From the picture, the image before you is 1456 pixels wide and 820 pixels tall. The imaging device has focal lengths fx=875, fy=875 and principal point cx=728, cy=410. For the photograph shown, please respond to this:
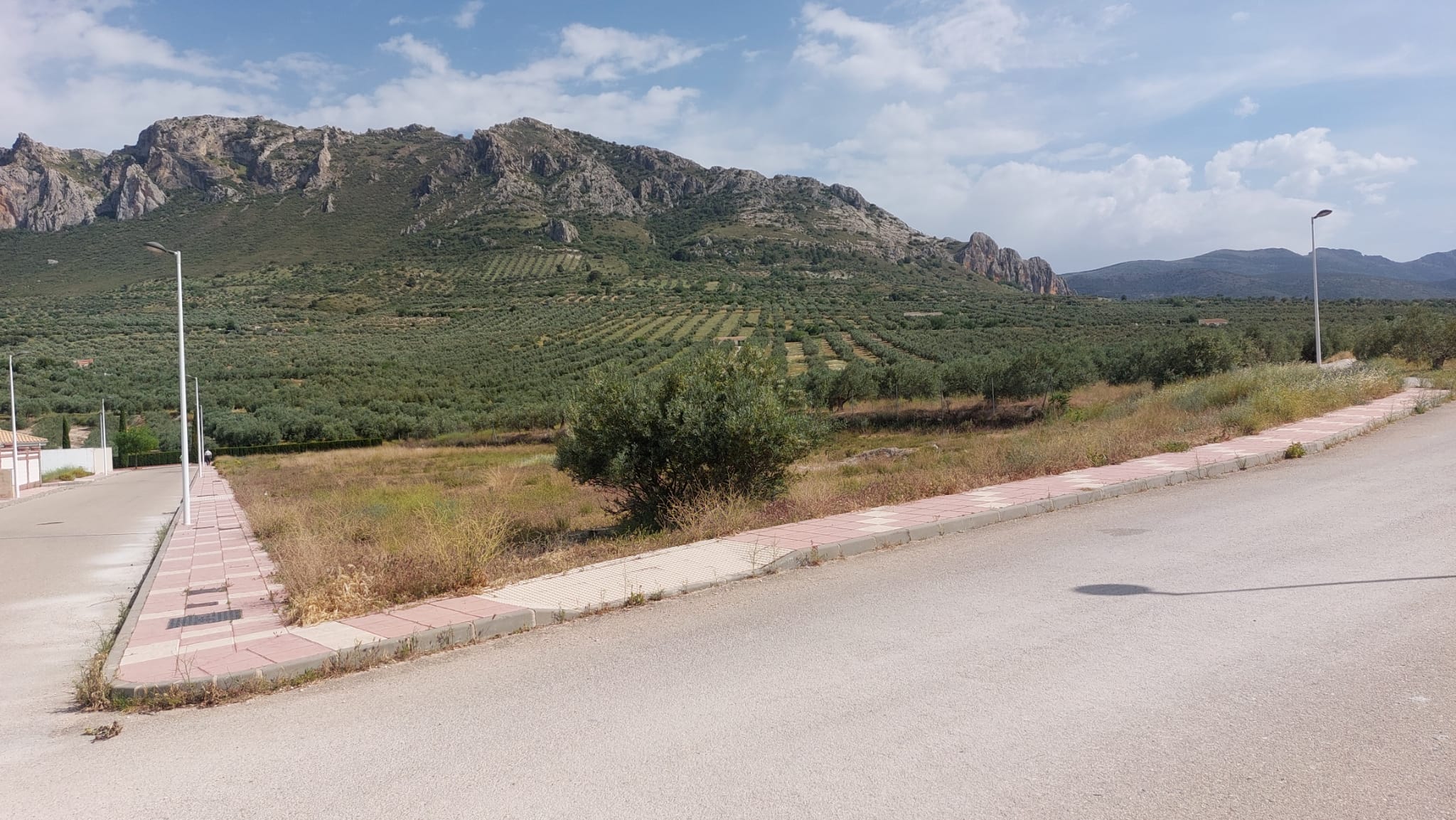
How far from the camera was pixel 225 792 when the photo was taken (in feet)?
13.1

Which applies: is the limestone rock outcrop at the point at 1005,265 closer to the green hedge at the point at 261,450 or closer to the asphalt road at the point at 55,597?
the green hedge at the point at 261,450

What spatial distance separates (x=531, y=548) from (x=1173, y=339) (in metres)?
44.9

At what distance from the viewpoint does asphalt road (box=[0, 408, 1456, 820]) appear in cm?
359

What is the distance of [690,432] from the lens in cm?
1201

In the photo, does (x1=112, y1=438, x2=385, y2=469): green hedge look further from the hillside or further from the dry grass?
the dry grass

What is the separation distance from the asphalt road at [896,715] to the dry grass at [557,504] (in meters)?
1.71

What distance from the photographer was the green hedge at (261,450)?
6397cm

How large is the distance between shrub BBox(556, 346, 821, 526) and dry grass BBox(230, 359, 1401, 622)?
711 millimetres

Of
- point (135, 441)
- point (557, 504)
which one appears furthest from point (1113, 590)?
point (135, 441)

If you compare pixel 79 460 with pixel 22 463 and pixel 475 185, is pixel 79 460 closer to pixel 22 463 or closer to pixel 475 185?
pixel 22 463

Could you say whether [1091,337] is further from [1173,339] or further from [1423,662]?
[1423,662]

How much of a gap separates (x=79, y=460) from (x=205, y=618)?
2293 inches

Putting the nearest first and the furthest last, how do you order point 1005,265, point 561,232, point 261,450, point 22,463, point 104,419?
point 22,463
point 104,419
point 261,450
point 561,232
point 1005,265

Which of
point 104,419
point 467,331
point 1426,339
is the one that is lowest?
point 104,419
